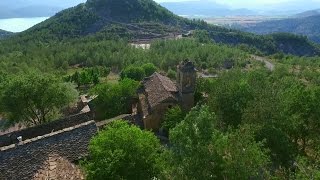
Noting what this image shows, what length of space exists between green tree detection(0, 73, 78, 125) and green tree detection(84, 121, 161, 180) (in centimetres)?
1482

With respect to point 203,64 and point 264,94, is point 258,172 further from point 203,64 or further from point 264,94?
point 203,64

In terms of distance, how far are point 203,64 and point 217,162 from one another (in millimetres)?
106385

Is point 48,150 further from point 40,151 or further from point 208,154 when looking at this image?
point 208,154

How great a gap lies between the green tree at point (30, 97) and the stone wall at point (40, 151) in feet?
41.5

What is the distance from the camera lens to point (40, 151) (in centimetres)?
2445

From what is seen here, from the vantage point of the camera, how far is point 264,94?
30.2 m

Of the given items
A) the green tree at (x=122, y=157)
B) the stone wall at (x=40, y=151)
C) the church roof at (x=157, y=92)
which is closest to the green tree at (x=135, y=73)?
the church roof at (x=157, y=92)

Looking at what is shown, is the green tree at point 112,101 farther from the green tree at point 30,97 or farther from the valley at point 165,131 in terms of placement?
the green tree at point 30,97

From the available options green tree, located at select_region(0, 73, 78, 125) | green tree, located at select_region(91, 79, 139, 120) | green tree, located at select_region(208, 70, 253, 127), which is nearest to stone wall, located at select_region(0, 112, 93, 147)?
green tree, located at select_region(0, 73, 78, 125)

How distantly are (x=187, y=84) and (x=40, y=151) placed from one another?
2346cm

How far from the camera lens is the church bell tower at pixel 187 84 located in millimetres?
44281

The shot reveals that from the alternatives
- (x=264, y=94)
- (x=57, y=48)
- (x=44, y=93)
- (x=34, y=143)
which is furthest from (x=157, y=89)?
(x=57, y=48)

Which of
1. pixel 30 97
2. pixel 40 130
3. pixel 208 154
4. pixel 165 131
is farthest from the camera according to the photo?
pixel 165 131

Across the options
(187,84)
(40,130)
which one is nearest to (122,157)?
(40,130)
